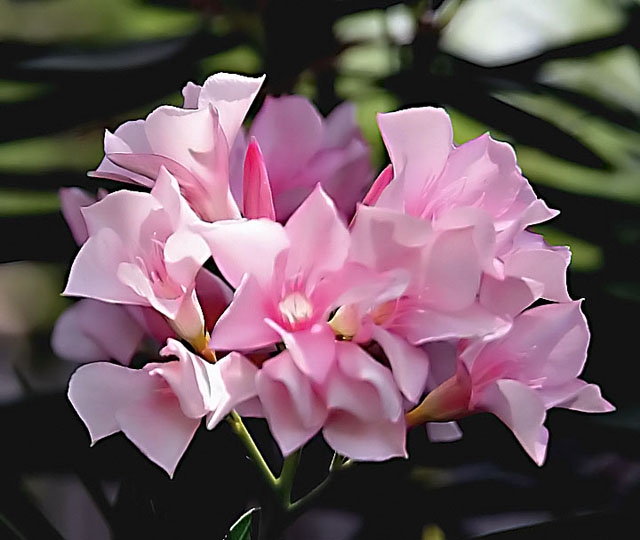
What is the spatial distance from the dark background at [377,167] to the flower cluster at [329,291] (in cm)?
21

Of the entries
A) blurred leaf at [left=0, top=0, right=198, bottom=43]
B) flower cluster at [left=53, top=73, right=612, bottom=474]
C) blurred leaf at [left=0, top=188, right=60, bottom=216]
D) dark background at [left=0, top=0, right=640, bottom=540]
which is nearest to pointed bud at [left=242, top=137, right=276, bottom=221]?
flower cluster at [left=53, top=73, right=612, bottom=474]

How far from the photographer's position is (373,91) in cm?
68

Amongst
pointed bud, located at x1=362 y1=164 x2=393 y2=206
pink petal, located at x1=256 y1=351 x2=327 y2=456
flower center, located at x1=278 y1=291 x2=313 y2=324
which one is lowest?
pink petal, located at x1=256 y1=351 x2=327 y2=456

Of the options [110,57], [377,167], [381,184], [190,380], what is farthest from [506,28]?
[190,380]

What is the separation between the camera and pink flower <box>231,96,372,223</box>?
1.26 feet

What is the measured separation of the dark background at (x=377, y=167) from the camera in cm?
52

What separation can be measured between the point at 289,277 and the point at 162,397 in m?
0.06

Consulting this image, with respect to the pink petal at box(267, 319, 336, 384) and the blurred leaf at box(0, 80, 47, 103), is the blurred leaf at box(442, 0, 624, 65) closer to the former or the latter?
the blurred leaf at box(0, 80, 47, 103)

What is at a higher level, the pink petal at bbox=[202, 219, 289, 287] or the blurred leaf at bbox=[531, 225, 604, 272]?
the pink petal at bbox=[202, 219, 289, 287]

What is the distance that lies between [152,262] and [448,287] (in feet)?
0.35

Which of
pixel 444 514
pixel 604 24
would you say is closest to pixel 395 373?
pixel 444 514

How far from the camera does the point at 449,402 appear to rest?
294 mm

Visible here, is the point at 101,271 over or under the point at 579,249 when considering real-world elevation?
over

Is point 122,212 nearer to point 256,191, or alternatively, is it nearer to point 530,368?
point 256,191
